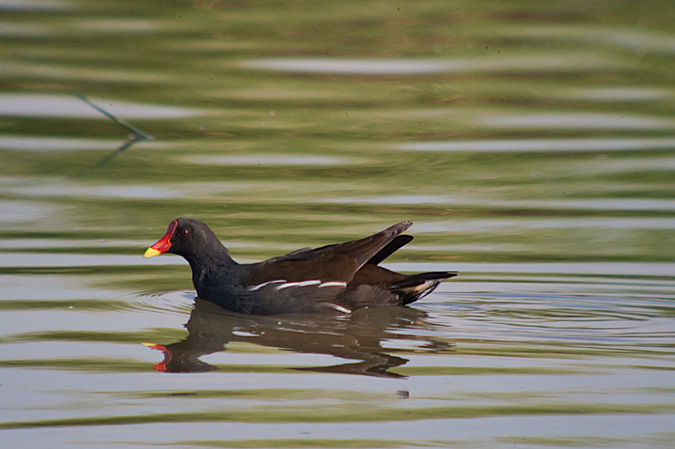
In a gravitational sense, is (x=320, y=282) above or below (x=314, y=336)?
above

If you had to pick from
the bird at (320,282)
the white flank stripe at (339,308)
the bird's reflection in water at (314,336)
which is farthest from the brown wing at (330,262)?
the bird's reflection in water at (314,336)

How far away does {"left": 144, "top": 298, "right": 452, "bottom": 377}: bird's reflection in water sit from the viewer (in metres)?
6.48

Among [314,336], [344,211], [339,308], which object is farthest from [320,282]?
[344,211]

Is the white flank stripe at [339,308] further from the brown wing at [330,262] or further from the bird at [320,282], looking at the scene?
the brown wing at [330,262]

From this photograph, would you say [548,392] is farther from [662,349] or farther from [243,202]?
[243,202]

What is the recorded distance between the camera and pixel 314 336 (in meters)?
7.19

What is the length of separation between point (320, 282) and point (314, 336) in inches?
29.2

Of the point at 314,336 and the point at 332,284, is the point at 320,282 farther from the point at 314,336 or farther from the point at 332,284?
the point at 314,336

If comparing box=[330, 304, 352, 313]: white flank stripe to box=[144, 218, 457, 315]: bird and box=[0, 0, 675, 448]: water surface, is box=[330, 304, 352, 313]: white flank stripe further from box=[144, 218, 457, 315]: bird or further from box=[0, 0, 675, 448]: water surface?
box=[0, 0, 675, 448]: water surface

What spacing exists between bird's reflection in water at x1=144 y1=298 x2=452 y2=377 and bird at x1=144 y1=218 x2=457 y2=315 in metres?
0.07

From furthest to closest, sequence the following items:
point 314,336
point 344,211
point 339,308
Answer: point 344,211
point 339,308
point 314,336

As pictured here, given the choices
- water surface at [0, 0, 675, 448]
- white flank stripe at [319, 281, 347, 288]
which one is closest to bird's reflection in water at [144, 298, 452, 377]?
water surface at [0, 0, 675, 448]

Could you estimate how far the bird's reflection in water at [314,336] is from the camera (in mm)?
6484

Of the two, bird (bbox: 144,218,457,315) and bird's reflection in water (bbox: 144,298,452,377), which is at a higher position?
bird (bbox: 144,218,457,315)
